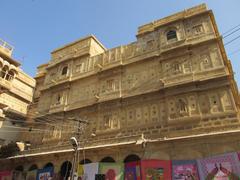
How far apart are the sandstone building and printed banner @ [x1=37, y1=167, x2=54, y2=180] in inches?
34.0

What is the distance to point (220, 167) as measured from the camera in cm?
1134

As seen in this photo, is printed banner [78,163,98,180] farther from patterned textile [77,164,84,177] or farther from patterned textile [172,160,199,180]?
patterned textile [172,160,199,180]

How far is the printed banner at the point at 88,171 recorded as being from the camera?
46.4ft

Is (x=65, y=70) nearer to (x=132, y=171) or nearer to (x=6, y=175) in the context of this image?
(x=6, y=175)

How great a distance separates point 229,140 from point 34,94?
24.2m

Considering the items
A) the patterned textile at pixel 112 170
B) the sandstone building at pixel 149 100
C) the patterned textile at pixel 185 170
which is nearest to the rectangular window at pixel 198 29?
the sandstone building at pixel 149 100

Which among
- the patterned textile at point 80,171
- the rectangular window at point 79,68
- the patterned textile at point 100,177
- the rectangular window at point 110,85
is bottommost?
the patterned textile at point 100,177

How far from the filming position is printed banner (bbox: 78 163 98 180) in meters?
14.1

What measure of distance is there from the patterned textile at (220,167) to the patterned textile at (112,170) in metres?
4.97

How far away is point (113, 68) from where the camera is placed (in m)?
20.3

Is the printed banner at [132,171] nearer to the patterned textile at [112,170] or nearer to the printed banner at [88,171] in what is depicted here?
the patterned textile at [112,170]

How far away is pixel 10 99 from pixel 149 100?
54.5ft

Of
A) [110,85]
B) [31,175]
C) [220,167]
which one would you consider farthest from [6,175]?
[220,167]

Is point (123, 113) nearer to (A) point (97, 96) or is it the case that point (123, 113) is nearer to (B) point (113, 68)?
(A) point (97, 96)
